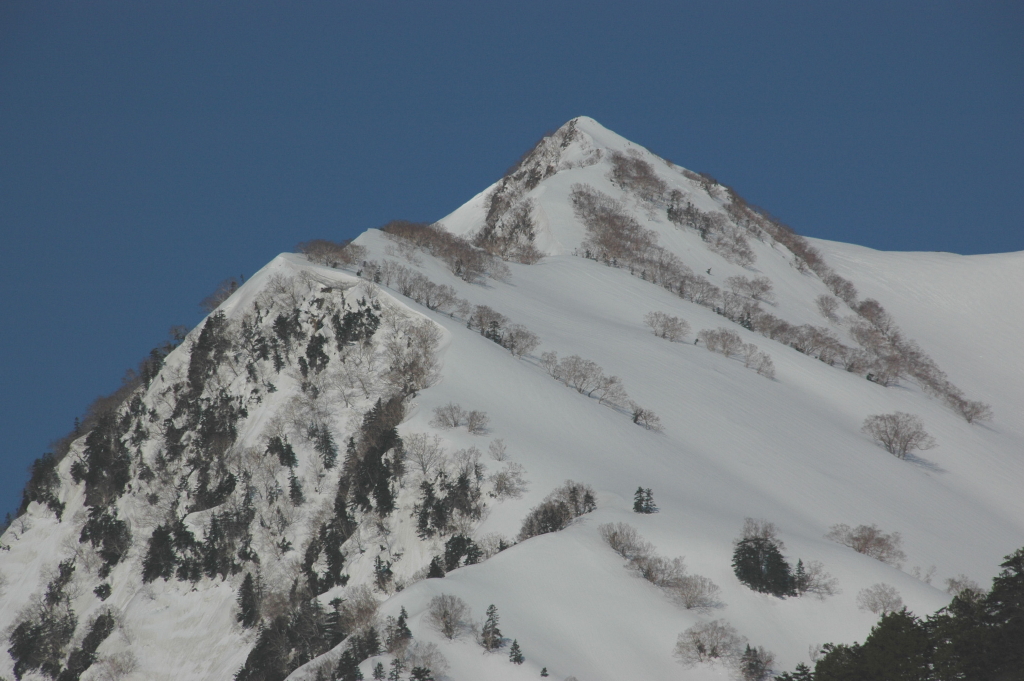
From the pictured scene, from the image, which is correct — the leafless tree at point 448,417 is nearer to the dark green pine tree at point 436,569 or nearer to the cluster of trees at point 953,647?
the dark green pine tree at point 436,569

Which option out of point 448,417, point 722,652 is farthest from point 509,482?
point 722,652

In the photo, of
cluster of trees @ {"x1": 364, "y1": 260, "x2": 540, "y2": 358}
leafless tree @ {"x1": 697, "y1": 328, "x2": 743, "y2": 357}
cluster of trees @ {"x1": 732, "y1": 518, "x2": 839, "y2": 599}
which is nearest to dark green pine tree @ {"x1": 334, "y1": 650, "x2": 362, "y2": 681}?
cluster of trees @ {"x1": 732, "y1": 518, "x2": 839, "y2": 599}

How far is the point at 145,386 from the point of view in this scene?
73812mm

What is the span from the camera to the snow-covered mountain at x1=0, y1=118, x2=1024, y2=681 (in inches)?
1825

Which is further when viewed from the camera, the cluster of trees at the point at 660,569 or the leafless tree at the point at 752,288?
the leafless tree at the point at 752,288

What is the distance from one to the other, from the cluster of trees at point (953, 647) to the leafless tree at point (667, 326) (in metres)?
58.7

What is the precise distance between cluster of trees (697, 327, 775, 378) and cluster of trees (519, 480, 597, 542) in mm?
41935

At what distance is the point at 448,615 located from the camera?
4228 centimetres

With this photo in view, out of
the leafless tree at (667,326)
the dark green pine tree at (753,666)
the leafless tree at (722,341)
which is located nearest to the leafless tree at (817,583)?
the dark green pine tree at (753,666)

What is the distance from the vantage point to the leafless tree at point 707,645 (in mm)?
42938

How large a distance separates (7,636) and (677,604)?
5226cm

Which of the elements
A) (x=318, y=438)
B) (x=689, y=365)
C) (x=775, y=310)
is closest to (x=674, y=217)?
(x=775, y=310)

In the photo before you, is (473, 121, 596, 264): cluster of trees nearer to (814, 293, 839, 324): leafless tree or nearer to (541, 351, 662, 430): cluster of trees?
(541, 351, 662, 430): cluster of trees

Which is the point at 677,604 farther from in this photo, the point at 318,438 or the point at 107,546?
the point at 107,546
